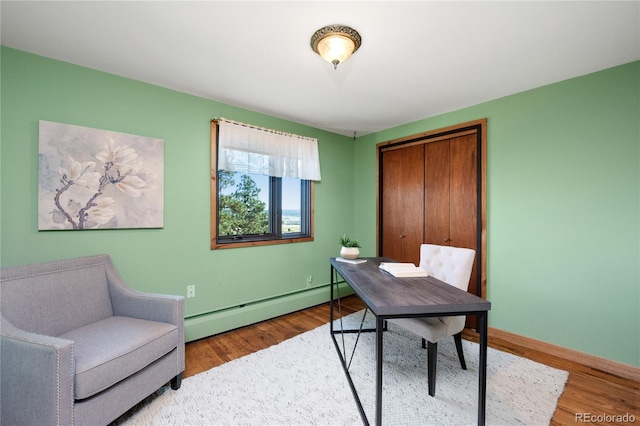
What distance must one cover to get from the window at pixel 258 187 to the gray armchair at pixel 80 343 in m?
0.98

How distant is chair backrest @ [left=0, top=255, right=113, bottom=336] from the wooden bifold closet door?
10.1ft

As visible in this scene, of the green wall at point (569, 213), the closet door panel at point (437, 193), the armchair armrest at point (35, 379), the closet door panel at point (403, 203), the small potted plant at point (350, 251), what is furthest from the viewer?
the closet door panel at point (403, 203)

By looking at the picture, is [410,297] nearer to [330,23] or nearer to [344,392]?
[344,392]

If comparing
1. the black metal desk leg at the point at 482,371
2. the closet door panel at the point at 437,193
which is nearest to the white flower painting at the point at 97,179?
the black metal desk leg at the point at 482,371

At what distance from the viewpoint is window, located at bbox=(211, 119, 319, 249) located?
282 cm

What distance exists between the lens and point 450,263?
2.18 m

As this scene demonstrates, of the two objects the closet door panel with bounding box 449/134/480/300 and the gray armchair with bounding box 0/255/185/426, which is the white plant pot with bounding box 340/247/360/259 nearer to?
the closet door panel with bounding box 449/134/480/300

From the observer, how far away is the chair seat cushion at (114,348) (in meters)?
1.33

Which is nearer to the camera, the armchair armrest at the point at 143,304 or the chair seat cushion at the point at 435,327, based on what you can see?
the chair seat cushion at the point at 435,327

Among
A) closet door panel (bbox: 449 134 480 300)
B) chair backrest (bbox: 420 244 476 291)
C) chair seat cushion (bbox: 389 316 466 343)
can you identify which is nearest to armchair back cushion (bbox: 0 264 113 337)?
chair seat cushion (bbox: 389 316 466 343)

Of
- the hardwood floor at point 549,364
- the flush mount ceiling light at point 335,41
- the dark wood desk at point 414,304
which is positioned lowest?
the hardwood floor at point 549,364

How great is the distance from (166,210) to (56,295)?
975 mm

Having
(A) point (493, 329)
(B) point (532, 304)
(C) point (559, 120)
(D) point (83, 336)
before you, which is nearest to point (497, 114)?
(C) point (559, 120)

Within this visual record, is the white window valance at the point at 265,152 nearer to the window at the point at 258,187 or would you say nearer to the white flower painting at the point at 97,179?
the window at the point at 258,187
